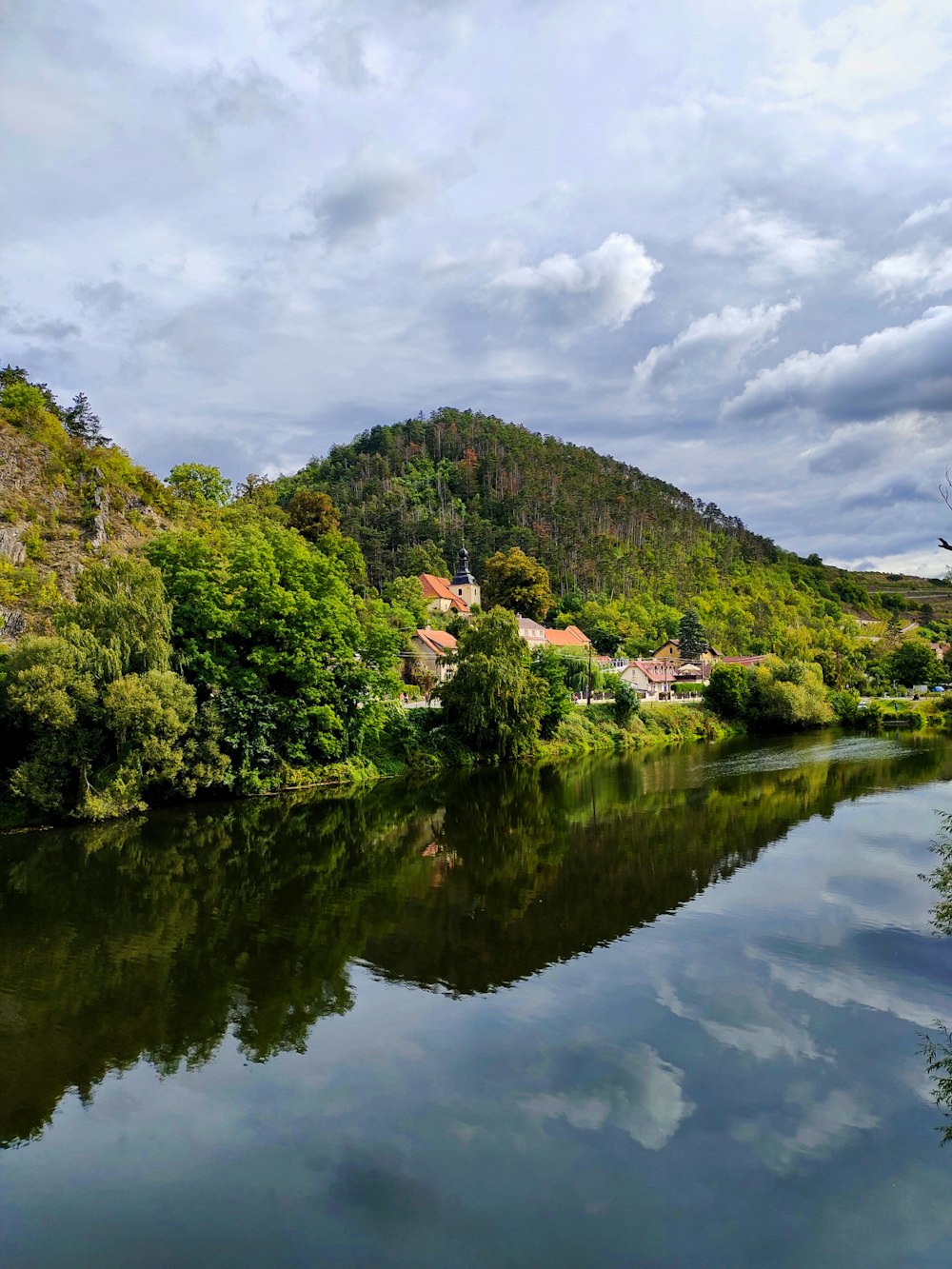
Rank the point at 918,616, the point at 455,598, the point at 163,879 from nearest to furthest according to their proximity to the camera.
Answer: the point at 163,879 < the point at 455,598 < the point at 918,616

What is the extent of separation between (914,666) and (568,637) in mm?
34455

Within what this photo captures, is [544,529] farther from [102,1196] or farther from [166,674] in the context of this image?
[102,1196]

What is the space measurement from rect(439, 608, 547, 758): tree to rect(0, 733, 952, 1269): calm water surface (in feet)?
54.5

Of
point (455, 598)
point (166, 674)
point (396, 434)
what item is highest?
point (396, 434)

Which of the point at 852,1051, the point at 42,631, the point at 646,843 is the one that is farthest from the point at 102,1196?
the point at 42,631

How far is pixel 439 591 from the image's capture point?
7594 centimetres

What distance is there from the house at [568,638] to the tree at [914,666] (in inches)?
1209

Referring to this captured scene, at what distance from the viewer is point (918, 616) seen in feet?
439

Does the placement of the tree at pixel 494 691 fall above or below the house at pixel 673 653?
below

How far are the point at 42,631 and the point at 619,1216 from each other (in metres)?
32.4

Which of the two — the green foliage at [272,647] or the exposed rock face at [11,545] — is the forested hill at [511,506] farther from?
the green foliage at [272,647]

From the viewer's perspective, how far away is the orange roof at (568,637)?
74350 mm

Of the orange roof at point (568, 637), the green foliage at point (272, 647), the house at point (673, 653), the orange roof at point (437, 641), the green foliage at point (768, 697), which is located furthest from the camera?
Result: the house at point (673, 653)

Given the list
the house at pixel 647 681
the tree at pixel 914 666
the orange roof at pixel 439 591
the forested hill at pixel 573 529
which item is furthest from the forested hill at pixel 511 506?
the tree at pixel 914 666
